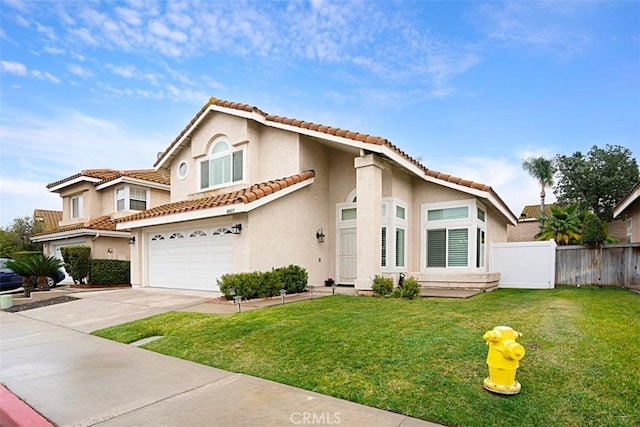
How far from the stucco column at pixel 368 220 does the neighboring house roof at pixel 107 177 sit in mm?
14827

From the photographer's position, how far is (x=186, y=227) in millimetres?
14695

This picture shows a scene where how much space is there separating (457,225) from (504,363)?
398 inches

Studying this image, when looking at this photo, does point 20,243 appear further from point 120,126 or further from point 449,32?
point 449,32

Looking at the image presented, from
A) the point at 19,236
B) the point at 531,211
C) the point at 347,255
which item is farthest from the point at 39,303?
the point at 531,211

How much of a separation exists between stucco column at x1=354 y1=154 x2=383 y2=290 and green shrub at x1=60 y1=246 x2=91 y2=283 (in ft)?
48.0

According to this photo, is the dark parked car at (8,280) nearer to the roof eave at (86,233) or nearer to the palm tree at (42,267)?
the palm tree at (42,267)

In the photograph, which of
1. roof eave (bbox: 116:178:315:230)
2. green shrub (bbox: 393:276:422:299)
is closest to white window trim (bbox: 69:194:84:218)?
roof eave (bbox: 116:178:315:230)

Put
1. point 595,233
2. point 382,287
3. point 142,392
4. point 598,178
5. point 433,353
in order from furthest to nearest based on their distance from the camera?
1. point 598,178
2. point 595,233
3. point 382,287
4. point 433,353
5. point 142,392

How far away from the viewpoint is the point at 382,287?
11273mm

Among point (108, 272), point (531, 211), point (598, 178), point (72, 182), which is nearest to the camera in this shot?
point (108, 272)

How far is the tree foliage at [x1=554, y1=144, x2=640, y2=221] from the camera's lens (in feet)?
106

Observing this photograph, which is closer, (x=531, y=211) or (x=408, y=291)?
(x=408, y=291)

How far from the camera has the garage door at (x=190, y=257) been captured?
43.6 ft

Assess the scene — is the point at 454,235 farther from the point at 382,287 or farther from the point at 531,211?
the point at 531,211
